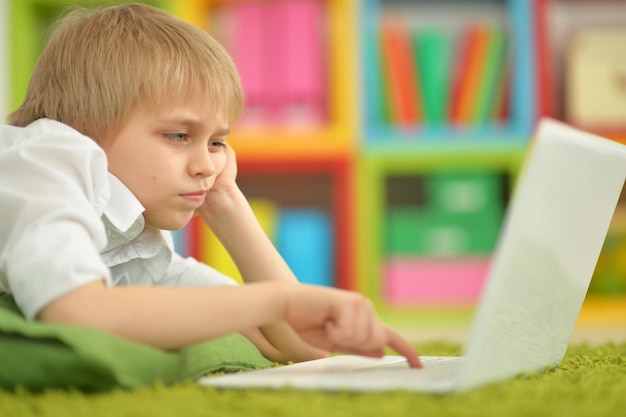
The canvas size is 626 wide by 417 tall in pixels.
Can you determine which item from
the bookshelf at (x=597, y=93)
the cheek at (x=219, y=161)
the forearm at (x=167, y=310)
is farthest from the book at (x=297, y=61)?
the forearm at (x=167, y=310)

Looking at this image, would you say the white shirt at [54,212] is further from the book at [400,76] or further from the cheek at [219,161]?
the book at [400,76]

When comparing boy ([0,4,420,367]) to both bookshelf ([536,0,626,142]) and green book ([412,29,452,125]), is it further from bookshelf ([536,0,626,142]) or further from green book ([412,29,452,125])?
bookshelf ([536,0,626,142])

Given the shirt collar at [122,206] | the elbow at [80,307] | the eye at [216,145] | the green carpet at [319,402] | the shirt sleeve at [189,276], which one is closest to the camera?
the green carpet at [319,402]

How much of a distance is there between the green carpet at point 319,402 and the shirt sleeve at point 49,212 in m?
0.10

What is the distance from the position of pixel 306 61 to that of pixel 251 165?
1.18ft

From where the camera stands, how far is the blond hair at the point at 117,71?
966 millimetres

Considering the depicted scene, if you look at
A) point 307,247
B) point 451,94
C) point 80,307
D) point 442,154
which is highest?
point 80,307

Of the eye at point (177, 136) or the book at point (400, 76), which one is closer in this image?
the eye at point (177, 136)

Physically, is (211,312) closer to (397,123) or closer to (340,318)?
(340,318)

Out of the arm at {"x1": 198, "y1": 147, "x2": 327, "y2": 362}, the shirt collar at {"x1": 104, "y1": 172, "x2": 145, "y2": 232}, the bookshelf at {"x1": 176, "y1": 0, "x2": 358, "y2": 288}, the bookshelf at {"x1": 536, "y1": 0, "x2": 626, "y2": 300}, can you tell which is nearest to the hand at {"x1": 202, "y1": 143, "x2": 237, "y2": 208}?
the arm at {"x1": 198, "y1": 147, "x2": 327, "y2": 362}

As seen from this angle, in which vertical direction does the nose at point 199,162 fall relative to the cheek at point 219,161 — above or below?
above

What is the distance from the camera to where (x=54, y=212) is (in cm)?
80

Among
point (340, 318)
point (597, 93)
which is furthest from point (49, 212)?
point (597, 93)

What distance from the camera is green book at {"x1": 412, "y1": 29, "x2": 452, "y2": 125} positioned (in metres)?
2.57
